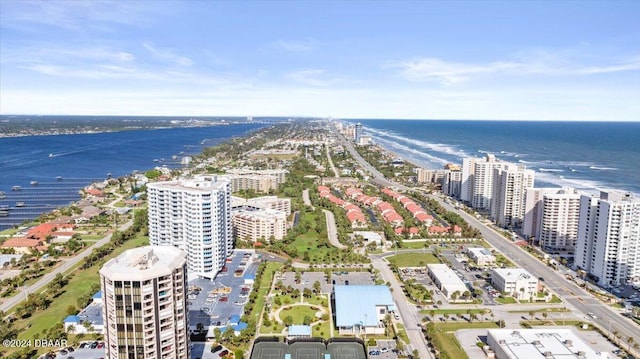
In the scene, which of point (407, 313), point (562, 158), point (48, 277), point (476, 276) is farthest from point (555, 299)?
point (562, 158)

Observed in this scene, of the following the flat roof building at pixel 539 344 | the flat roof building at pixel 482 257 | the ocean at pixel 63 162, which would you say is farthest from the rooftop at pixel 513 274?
the ocean at pixel 63 162

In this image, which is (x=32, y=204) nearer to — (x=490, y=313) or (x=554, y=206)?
(x=490, y=313)

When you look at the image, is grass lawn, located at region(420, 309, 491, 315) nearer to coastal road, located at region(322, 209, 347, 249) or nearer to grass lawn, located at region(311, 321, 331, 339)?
grass lawn, located at region(311, 321, 331, 339)

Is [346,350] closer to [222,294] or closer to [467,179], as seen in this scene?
[222,294]

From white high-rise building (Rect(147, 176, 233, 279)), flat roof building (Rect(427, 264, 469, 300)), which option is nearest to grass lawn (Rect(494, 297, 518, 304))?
flat roof building (Rect(427, 264, 469, 300))

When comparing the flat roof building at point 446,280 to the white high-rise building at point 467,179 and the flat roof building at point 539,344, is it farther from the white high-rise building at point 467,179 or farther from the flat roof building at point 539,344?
the white high-rise building at point 467,179

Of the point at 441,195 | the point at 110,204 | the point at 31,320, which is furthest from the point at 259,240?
the point at 441,195
